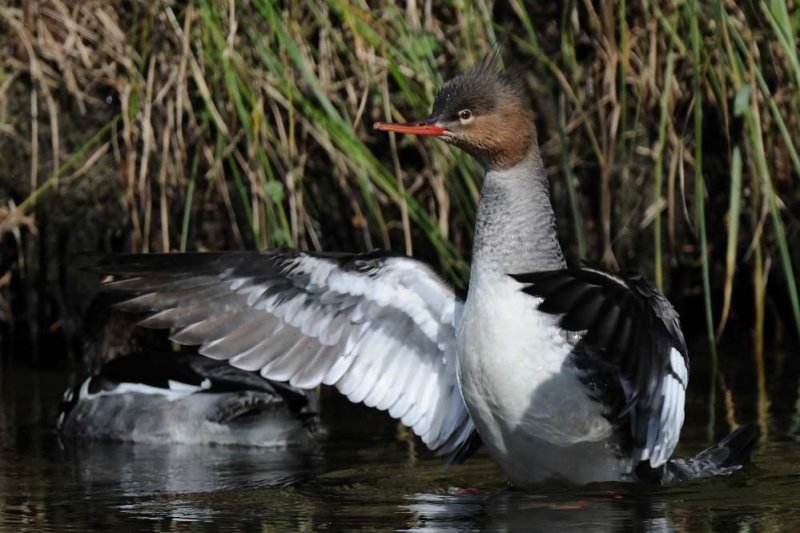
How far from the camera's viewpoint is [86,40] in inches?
297

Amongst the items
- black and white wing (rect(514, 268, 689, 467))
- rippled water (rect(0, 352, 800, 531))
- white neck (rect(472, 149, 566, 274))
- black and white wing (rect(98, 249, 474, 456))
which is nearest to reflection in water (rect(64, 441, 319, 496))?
rippled water (rect(0, 352, 800, 531))

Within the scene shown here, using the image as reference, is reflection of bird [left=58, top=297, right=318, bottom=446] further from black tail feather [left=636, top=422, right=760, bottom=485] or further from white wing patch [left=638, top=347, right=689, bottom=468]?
white wing patch [left=638, top=347, right=689, bottom=468]

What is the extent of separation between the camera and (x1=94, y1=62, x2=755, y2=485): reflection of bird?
188 inches

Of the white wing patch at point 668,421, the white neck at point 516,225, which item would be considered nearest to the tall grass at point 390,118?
the white neck at point 516,225

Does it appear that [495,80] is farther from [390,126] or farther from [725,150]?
[725,150]

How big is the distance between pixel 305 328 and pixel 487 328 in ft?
3.10

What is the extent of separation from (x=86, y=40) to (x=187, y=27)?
104cm

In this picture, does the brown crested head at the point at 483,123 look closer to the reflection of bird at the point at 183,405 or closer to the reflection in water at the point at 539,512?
the reflection in water at the point at 539,512

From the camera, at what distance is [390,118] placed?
6.92 meters

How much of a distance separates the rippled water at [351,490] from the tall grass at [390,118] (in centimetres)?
92

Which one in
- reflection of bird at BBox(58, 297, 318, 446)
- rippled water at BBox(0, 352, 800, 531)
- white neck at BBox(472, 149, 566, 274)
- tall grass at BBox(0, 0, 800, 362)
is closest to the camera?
rippled water at BBox(0, 352, 800, 531)

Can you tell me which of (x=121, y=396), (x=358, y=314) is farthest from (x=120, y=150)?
(x=358, y=314)

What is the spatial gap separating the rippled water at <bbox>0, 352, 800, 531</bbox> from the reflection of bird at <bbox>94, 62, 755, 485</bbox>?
18cm

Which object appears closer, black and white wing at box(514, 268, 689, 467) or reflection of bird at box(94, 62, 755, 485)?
black and white wing at box(514, 268, 689, 467)
